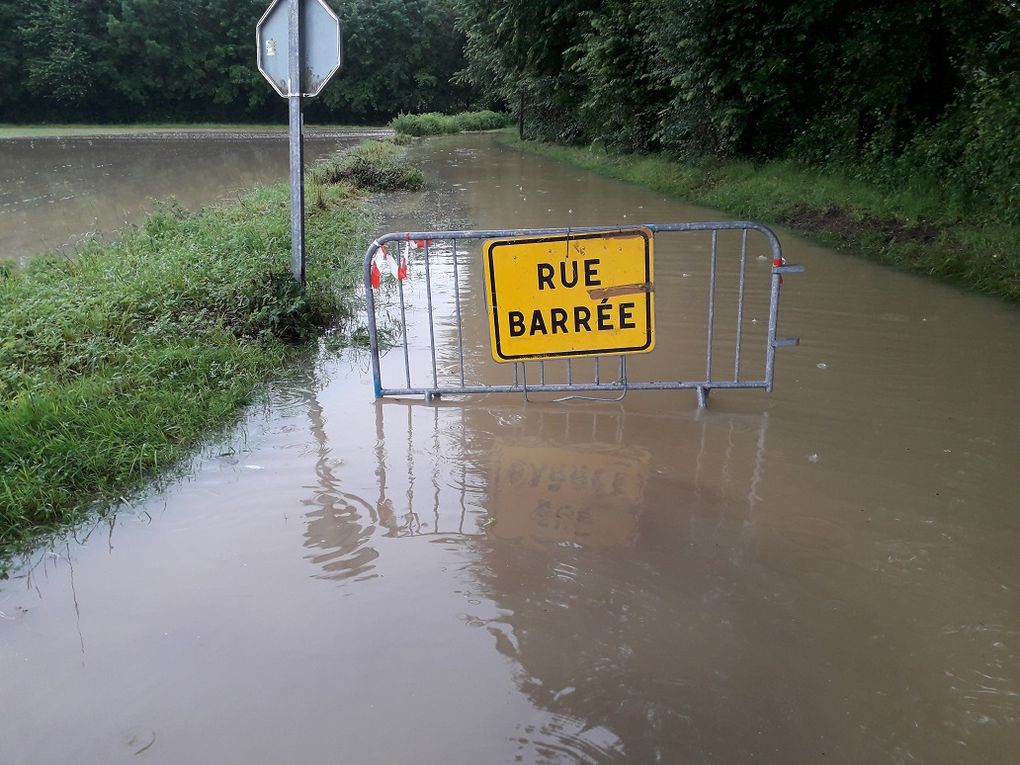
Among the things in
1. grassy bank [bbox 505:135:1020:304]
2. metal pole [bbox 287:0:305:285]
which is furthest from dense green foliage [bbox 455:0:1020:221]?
metal pole [bbox 287:0:305:285]

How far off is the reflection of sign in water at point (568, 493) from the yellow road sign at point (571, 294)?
79cm

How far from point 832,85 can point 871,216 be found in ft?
16.3

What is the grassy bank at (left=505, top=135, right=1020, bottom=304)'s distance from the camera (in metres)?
8.92

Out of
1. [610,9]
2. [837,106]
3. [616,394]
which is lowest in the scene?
[616,394]

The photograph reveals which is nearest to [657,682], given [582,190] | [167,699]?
[167,699]

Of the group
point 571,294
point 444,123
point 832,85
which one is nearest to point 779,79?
point 832,85

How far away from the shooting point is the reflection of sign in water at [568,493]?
13.7ft

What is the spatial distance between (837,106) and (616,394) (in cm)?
1239

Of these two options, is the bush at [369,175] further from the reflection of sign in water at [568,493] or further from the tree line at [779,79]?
the reflection of sign in water at [568,493]

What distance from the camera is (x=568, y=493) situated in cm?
459

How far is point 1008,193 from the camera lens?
9.66 meters

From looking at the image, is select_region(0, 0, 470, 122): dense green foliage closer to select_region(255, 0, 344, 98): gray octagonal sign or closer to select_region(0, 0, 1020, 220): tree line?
select_region(0, 0, 1020, 220): tree line

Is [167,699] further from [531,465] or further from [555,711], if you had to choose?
[531,465]

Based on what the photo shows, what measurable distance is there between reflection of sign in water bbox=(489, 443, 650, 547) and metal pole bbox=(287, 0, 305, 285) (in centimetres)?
340
